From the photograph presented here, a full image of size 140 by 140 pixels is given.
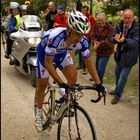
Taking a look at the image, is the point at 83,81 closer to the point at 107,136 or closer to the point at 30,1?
the point at 30,1

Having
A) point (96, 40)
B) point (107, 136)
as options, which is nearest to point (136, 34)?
point (96, 40)

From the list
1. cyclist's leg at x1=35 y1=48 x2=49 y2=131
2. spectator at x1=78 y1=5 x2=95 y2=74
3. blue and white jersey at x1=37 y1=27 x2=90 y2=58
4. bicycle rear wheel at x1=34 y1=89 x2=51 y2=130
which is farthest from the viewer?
spectator at x1=78 y1=5 x2=95 y2=74

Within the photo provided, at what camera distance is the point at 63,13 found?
452 inches

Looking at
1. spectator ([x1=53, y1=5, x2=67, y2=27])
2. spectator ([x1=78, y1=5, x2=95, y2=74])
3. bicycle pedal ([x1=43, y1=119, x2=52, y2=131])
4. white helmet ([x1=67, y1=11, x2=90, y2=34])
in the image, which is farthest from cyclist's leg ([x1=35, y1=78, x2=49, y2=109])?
spectator ([x1=53, y1=5, x2=67, y2=27])

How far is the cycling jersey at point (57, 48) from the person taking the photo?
199 inches

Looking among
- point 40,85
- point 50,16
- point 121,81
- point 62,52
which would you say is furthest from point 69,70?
point 50,16

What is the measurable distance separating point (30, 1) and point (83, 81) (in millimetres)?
2608

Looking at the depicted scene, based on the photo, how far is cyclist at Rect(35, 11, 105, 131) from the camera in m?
4.77

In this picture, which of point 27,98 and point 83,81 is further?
point 83,81

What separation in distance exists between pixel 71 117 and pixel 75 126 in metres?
0.17

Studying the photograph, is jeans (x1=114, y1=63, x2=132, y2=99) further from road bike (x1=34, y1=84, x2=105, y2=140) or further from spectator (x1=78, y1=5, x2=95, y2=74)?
road bike (x1=34, y1=84, x2=105, y2=140)

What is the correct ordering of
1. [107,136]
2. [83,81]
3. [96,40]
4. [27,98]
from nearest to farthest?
[107,136], [27,98], [96,40], [83,81]

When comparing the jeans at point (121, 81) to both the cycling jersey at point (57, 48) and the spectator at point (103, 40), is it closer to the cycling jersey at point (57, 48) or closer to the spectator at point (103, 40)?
the spectator at point (103, 40)

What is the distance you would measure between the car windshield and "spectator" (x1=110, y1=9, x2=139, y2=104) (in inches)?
93.5
